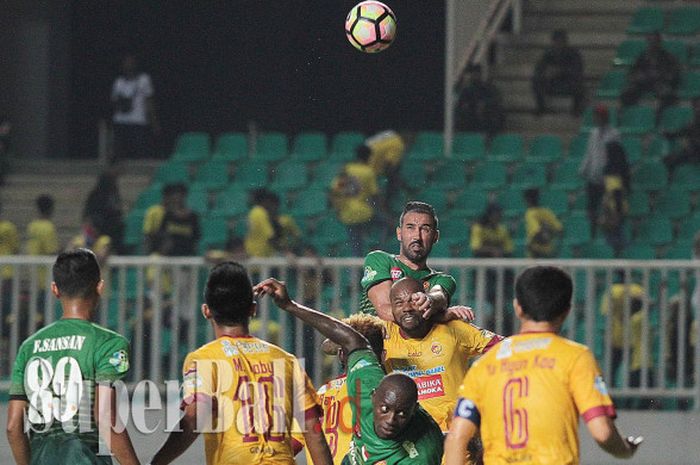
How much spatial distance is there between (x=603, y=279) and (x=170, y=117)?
10.4 meters

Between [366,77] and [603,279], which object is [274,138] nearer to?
[366,77]

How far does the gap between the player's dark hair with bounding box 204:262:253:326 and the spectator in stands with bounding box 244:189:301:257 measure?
10425 mm

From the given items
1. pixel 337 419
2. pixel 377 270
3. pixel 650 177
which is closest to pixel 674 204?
pixel 650 177

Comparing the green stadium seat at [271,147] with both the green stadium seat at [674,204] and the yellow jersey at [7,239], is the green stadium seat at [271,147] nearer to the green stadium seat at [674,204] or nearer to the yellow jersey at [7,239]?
the yellow jersey at [7,239]

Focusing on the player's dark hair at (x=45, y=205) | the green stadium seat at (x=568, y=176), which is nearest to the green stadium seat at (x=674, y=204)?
the green stadium seat at (x=568, y=176)

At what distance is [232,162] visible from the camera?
2027 cm

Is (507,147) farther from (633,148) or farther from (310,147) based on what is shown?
(310,147)

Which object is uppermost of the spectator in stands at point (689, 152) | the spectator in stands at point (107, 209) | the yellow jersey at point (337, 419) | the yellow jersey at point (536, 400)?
the spectator in stands at point (689, 152)

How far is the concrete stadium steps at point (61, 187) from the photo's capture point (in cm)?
2023

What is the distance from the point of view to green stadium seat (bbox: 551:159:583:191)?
61.1 ft

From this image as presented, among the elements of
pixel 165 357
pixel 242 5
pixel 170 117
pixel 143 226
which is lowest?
pixel 165 357

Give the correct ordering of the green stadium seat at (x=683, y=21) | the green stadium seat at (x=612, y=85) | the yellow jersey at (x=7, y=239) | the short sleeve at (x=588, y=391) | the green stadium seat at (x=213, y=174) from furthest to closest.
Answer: the green stadium seat at (x=683, y=21)
the green stadium seat at (x=612, y=85)
the green stadium seat at (x=213, y=174)
the yellow jersey at (x=7, y=239)
the short sleeve at (x=588, y=391)

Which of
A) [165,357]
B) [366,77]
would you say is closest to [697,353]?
[165,357]

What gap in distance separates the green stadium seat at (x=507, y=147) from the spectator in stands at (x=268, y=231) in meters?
3.62
